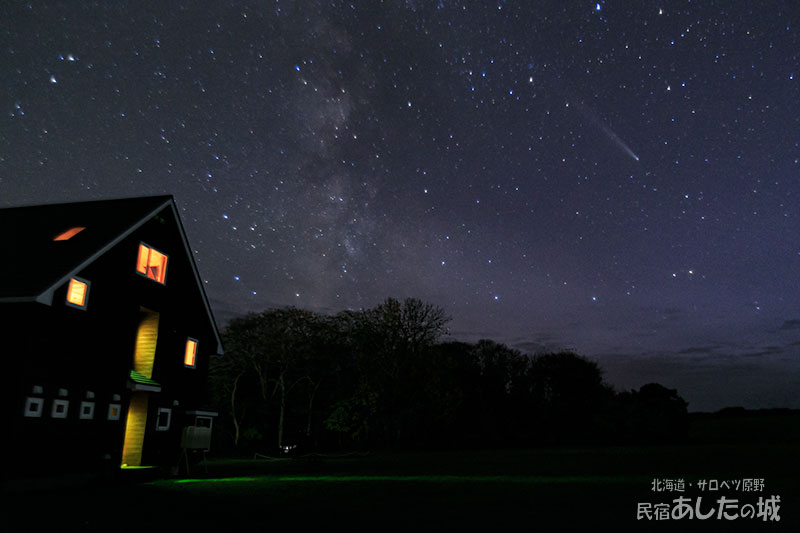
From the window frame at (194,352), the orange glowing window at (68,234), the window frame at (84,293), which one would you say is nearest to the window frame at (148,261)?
the orange glowing window at (68,234)

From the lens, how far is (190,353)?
74.0ft

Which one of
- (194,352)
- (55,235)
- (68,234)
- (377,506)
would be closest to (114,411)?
(194,352)

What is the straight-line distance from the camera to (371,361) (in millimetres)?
44156

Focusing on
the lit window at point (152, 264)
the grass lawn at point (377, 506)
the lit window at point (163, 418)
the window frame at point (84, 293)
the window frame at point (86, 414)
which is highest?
the lit window at point (152, 264)

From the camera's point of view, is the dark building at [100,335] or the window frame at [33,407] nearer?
the window frame at [33,407]

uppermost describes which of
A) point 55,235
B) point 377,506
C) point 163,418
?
point 55,235

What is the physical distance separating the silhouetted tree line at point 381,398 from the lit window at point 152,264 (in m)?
25.2

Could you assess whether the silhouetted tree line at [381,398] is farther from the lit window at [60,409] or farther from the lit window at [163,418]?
the lit window at [60,409]

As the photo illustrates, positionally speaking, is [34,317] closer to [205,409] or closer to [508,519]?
[205,409]

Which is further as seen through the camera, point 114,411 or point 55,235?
point 55,235

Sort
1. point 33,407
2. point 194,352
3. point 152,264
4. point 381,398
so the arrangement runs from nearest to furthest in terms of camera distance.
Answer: point 33,407 → point 152,264 → point 194,352 → point 381,398

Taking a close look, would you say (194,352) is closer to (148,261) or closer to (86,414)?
(148,261)

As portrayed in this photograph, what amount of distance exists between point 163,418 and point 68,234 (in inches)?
311

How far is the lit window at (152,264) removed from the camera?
19141 mm
